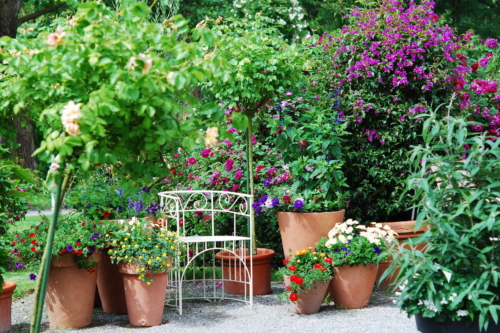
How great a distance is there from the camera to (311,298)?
162 inches

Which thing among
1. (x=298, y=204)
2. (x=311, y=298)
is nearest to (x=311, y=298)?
(x=311, y=298)

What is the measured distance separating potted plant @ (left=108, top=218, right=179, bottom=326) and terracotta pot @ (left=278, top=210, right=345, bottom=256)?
1.08m

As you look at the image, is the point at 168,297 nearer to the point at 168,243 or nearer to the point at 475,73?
the point at 168,243

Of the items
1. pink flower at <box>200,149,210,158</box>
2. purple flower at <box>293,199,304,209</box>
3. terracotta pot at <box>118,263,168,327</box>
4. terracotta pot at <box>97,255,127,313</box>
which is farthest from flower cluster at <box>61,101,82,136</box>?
pink flower at <box>200,149,210,158</box>

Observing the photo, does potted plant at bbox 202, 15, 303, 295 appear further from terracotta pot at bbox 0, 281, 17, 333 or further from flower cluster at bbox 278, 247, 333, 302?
terracotta pot at bbox 0, 281, 17, 333

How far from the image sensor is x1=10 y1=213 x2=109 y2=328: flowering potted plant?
12.3ft

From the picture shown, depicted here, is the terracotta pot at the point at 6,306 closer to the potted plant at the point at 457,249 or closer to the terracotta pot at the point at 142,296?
the terracotta pot at the point at 142,296

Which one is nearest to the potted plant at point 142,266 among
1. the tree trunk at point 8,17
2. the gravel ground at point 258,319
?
the gravel ground at point 258,319

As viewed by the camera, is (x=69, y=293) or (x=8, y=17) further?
(x=8, y=17)

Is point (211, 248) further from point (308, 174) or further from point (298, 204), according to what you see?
point (308, 174)

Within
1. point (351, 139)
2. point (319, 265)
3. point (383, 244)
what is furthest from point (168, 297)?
point (351, 139)

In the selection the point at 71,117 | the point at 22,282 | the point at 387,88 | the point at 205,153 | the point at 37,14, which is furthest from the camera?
the point at 37,14

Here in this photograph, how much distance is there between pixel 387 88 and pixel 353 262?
174 cm

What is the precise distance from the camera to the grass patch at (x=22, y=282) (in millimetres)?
4935
